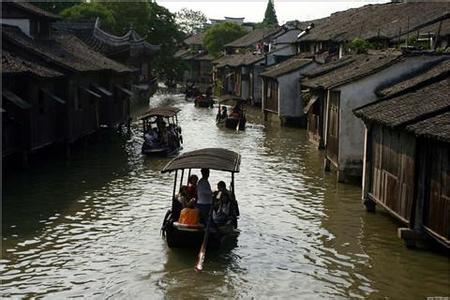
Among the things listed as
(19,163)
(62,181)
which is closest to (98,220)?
(62,181)

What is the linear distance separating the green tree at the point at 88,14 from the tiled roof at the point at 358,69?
33510 millimetres

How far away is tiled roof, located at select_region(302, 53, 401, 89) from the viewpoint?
70.3 ft

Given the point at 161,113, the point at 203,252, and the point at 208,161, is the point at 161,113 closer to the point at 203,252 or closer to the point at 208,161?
the point at 208,161

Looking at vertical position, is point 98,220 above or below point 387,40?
below

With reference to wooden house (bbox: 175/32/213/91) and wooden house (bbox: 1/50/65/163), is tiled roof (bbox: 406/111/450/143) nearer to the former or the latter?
wooden house (bbox: 1/50/65/163)

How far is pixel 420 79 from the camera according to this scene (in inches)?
741

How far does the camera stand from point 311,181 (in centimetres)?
2409

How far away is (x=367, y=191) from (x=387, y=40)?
50.7ft

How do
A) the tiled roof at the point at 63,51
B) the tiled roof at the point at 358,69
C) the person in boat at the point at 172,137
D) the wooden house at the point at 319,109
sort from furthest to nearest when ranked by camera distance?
the person in boat at the point at 172,137 → the wooden house at the point at 319,109 → the tiled roof at the point at 63,51 → the tiled roof at the point at 358,69

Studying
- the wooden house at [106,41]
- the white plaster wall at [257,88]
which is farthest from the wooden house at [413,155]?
the white plaster wall at [257,88]

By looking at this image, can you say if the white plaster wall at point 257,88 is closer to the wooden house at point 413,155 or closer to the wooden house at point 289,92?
the wooden house at point 289,92

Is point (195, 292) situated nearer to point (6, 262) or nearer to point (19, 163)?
point (6, 262)

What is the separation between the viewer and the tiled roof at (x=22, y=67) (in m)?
21.7

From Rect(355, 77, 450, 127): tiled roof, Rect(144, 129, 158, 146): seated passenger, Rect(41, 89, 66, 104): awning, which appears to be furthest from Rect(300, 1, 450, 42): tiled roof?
Rect(41, 89, 66, 104): awning
